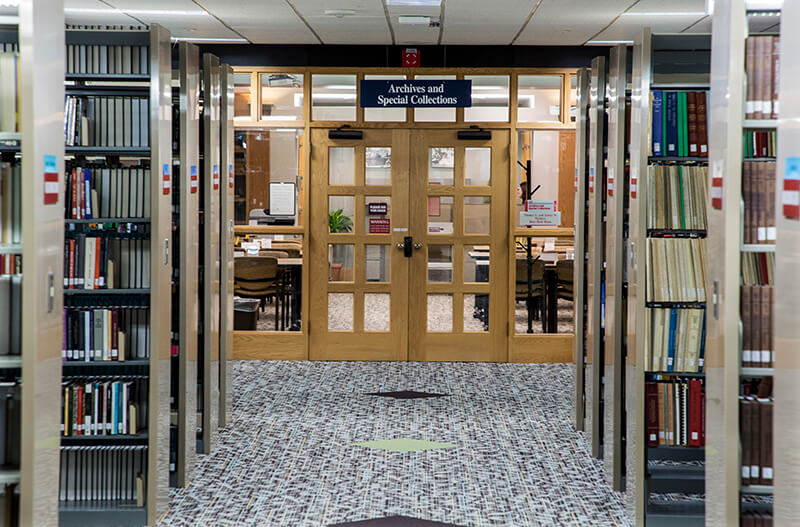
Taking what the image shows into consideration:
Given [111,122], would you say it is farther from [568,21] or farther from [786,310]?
[568,21]

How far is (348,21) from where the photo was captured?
7547 mm

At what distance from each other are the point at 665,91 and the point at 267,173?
17.0ft

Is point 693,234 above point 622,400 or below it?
above

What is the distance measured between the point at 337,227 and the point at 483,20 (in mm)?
2449

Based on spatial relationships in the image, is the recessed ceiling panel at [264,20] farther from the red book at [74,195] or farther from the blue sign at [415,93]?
the red book at [74,195]

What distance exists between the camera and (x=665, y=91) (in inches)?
165

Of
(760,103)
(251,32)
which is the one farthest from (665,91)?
(251,32)

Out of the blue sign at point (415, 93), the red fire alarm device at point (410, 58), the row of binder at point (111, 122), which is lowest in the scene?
the row of binder at point (111, 122)

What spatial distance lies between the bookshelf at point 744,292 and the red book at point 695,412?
1.35m

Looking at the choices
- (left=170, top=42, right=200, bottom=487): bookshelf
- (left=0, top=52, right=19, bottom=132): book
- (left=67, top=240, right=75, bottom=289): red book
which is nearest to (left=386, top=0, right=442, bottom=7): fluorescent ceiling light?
(left=170, top=42, right=200, bottom=487): bookshelf

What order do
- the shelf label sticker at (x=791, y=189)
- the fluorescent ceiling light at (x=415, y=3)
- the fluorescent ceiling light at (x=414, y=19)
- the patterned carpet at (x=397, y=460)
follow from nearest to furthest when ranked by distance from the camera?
the shelf label sticker at (x=791, y=189), the patterned carpet at (x=397, y=460), the fluorescent ceiling light at (x=415, y=3), the fluorescent ceiling light at (x=414, y=19)

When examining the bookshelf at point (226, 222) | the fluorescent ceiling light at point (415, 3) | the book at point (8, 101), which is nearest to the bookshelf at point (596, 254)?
the fluorescent ceiling light at point (415, 3)

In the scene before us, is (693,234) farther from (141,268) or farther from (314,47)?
(314,47)

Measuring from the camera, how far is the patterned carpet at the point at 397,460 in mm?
4461
